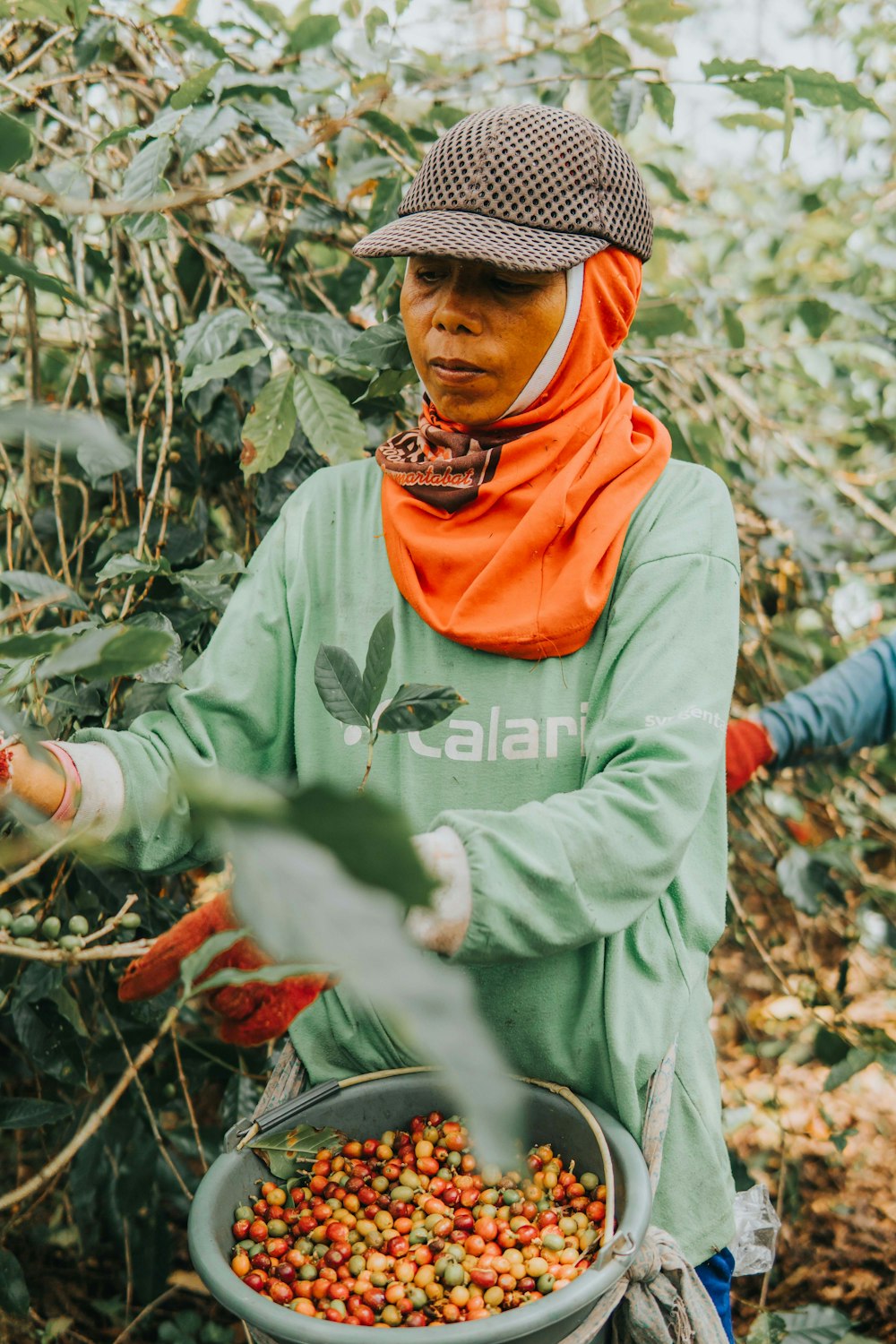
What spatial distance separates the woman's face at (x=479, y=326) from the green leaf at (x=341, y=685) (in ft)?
1.33

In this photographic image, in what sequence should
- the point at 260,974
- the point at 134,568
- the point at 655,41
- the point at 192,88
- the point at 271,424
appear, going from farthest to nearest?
1. the point at 655,41
2. the point at 271,424
3. the point at 192,88
4. the point at 134,568
5. the point at 260,974

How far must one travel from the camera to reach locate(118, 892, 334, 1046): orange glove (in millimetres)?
1045

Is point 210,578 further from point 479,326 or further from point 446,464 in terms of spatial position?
point 479,326

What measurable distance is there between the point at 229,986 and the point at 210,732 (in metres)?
0.29

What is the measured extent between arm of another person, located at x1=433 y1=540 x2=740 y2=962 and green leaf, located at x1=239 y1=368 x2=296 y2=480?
1.92 feet

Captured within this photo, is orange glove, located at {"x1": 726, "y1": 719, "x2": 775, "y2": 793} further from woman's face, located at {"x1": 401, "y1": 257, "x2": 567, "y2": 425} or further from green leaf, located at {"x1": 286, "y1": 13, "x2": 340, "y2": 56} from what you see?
green leaf, located at {"x1": 286, "y1": 13, "x2": 340, "y2": 56}

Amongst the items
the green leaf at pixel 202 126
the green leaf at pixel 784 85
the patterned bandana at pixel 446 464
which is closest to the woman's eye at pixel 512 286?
the patterned bandana at pixel 446 464

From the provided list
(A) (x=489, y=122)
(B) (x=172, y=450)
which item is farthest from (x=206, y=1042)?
(A) (x=489, y=122)

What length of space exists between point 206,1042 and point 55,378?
4.46 feet

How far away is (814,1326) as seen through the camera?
183 centimetres

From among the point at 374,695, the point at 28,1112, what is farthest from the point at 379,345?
the point at 28,1112

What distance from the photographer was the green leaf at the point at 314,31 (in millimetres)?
1838

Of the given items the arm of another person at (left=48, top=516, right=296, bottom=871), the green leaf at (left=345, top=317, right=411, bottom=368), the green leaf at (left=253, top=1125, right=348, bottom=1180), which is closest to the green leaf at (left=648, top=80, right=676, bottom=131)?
the green leaf at (left=345, top=317, right=411, bottom=368)

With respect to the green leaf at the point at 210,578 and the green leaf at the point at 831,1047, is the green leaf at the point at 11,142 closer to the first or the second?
the green leaf at the point at 210,578
